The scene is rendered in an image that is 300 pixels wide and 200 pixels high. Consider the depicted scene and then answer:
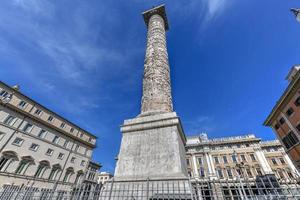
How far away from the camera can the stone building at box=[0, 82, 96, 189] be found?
19.5m

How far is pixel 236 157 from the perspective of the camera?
30.3m

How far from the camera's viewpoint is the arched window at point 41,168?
72.0 feet

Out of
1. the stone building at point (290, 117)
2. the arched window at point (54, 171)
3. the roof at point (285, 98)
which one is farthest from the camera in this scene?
the arched window at point (54, 171)

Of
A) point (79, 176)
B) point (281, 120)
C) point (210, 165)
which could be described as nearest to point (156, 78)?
point (281, 120)

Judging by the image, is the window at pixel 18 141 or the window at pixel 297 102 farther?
the window at pixel 18 141

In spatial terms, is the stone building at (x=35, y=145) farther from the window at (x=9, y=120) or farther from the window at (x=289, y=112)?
the window at (x=289, y=112)

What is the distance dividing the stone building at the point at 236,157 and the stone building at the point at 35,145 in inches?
903

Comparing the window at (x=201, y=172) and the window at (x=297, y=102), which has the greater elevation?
the window at (x=297, y=102)

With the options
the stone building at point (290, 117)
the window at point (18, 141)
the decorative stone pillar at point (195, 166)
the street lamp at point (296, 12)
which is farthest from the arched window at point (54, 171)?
the stone building at point (290, 117)

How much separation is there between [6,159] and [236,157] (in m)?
38.1

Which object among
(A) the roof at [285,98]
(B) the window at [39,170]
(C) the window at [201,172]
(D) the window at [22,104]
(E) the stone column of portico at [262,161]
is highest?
(D) the window at [22,104]

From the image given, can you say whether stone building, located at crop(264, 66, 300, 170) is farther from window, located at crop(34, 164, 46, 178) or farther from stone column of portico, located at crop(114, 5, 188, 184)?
window, located at crop(34, 164, 46, 178)

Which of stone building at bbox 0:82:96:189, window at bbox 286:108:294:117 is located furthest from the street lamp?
stone building at bbox 0:82:96:189

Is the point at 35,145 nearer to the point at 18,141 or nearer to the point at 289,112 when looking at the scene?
the point at 18,141
